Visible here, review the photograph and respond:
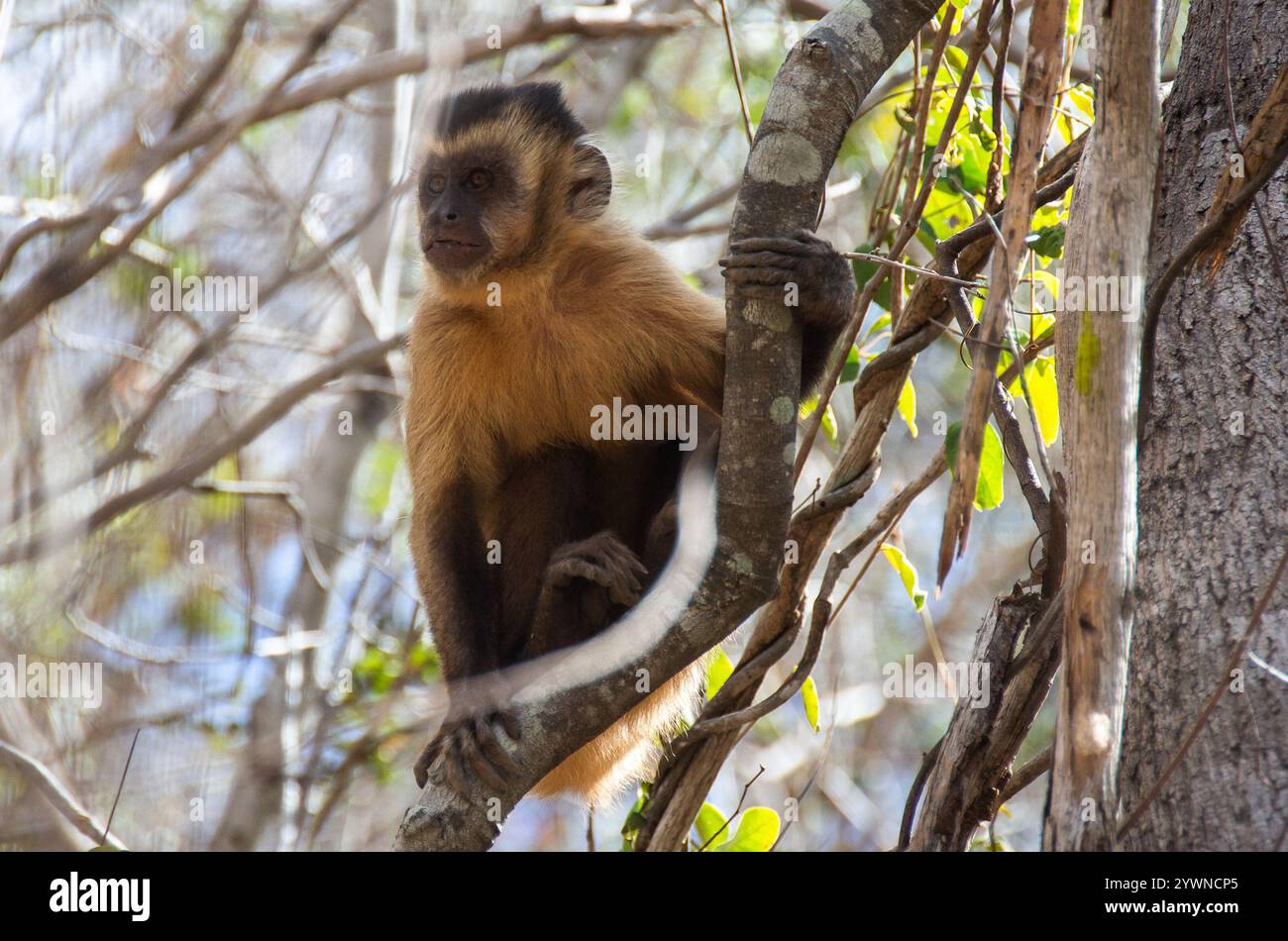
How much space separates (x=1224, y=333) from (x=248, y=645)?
15.5ft

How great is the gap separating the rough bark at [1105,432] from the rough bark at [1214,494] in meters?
0.49

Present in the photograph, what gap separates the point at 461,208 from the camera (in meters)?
5.40

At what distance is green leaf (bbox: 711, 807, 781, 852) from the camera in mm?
5035

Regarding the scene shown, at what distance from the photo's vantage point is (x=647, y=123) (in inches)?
512

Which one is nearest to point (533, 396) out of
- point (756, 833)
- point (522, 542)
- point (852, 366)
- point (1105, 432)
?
point (522, 542)

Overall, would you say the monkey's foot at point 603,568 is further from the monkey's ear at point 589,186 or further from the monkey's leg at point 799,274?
the monkey's ear at point 589,186

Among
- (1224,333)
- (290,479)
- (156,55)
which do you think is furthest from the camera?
(290,479)

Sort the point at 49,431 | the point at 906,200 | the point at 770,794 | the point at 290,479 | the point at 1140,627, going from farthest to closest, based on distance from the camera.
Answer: the point at 770,794 < the point at 290,479 < the point at 49,431 < the point at 906,200 < the point at 1140,627

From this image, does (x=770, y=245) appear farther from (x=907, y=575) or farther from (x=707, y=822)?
(x=707, y=822)

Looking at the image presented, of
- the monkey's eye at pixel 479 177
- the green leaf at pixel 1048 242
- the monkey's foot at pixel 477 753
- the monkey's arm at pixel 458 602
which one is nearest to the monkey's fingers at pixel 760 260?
the green leaf at pixel 1048 242

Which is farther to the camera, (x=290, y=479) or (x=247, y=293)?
(x=290, y=479)
